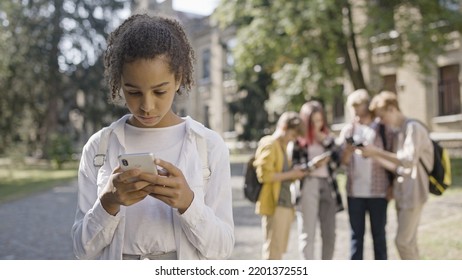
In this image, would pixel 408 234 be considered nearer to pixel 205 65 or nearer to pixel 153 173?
pixel 153 173

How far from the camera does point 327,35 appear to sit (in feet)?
34.4

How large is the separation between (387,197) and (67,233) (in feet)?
11.2

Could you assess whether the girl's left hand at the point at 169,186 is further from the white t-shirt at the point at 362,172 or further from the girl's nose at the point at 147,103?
the white t-shirt at the point at 362,172

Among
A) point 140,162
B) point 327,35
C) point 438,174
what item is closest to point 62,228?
point 438,174

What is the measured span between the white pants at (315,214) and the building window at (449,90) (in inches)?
407

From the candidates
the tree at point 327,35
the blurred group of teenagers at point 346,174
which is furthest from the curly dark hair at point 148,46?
the tree at point 327,35

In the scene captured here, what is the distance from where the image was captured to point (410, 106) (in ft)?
45.6

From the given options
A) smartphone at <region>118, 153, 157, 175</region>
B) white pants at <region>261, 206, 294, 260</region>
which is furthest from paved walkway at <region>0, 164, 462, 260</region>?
smartphone at <region>118, 153, 157, 175</region>

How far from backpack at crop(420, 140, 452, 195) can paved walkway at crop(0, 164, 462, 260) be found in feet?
3.43

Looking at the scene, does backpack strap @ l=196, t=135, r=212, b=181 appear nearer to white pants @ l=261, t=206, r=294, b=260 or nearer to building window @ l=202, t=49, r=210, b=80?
Result: white pants @ l=261, t=206, r=294, b=260

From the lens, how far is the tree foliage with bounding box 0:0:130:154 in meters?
18.9

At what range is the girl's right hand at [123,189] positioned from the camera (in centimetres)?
102
